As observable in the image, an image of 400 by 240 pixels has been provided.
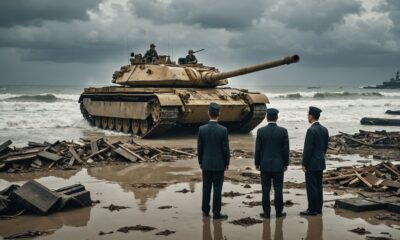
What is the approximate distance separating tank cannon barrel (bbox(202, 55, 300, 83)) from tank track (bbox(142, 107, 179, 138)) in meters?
2.74

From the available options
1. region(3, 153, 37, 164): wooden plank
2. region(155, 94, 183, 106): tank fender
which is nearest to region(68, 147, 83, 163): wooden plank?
region(3, 153, 37, 164): wooden plank

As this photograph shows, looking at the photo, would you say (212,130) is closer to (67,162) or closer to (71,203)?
(71,203)

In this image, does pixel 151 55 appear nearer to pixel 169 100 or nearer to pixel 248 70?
pixel 169 100

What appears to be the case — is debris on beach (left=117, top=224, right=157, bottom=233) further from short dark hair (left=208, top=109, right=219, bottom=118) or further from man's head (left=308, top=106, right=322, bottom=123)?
man's head (left=308, top=106, right=322, bottom=123)

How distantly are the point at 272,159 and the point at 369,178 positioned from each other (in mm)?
3362

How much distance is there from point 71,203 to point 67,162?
16.5ft

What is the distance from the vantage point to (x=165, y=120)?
19.7m

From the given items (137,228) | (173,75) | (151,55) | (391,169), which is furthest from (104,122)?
(137,228)

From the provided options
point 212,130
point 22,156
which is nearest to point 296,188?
point 212,130

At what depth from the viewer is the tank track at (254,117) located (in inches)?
848

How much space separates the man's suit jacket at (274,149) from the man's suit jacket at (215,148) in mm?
546

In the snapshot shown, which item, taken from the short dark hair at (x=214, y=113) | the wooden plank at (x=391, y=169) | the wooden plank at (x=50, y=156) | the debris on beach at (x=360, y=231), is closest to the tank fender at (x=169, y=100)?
the wooden plank at (x=50, y=156)

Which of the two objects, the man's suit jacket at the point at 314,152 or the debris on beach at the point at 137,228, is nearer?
the debris on beach at the point at 137,228

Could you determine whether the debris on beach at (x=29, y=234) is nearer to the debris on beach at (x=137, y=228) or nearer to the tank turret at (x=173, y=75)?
the debris on beach at (x=137, y=228)
